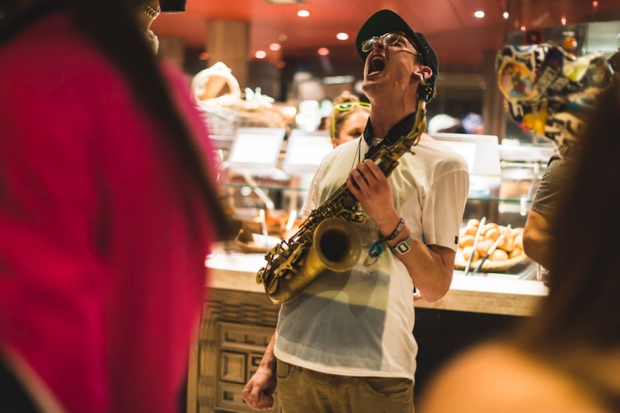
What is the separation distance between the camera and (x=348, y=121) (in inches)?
136

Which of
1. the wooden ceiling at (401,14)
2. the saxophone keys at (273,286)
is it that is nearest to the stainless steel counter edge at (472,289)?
the saxophone keys at (273,286)

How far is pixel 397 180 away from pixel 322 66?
37.2 feet

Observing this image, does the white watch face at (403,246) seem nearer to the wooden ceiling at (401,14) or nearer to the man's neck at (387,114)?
the man's neck at (387,114)

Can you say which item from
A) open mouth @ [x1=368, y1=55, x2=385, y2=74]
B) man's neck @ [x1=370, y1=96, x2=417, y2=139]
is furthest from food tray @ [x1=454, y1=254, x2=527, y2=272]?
open mouth @ [x1=368, y1=55, x2=385, y2=74]

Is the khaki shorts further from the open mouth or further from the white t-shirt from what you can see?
the open mouth

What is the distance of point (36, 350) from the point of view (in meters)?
0.75

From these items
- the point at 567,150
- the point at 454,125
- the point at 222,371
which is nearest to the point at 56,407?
the point at 567,150

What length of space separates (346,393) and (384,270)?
391 millimetres

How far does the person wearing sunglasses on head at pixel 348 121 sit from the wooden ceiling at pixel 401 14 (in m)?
3.55

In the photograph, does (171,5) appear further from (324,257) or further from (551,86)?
(551,86)

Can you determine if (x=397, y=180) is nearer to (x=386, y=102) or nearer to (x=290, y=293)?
(x=386, y=102)

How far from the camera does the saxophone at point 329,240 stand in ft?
6.59

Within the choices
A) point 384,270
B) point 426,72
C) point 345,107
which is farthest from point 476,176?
point 384,270

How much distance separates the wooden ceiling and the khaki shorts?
5.24 meters
